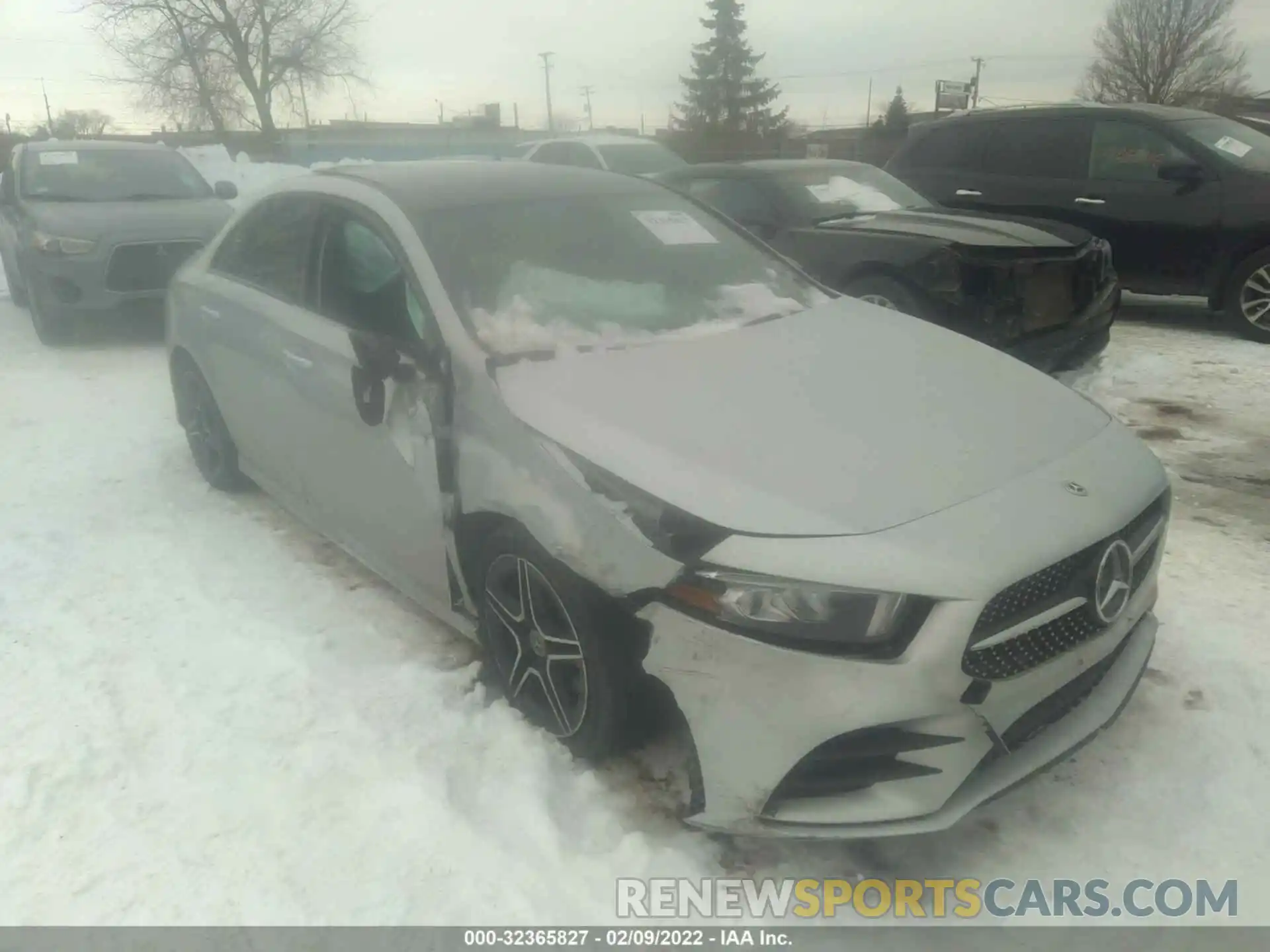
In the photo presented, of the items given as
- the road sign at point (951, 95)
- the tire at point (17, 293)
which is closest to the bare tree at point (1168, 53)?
the road sign at point (951, 95)

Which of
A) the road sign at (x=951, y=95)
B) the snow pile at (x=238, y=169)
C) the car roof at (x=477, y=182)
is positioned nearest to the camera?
the car roof at (x=477, y=182)

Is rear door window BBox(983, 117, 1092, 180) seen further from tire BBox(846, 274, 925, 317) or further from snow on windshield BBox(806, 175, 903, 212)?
tire BBox(846, 274, 925, 317)

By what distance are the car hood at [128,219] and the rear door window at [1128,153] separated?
21.8ft

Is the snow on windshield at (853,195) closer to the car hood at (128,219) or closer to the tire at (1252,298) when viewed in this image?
the tire at (1252,298)

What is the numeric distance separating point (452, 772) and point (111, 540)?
7.67 feet

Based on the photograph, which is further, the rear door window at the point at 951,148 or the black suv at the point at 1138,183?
the rear door window at the point at 951,148

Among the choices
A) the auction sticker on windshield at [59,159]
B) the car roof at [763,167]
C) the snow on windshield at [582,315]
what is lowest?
the snow on windshield at [582,315]

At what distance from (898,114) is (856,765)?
4601 centimetres

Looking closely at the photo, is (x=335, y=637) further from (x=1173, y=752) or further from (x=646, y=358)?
(x=1173, y=752)

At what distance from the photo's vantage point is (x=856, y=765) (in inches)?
82.0

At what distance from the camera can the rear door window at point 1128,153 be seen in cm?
719

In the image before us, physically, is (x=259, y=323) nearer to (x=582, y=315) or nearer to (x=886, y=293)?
(x=582, y=315)

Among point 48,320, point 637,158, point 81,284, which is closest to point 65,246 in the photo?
point 81,284

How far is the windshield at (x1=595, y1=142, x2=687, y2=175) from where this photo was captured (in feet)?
39.4
